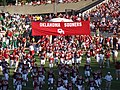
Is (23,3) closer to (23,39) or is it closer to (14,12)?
(14,12)

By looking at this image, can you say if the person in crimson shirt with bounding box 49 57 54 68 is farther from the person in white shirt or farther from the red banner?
the person in white shirt

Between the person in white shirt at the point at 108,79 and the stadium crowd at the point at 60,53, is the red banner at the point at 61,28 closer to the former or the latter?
the stadium crowd at the point at 60,53

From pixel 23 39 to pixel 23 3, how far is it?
16290mm

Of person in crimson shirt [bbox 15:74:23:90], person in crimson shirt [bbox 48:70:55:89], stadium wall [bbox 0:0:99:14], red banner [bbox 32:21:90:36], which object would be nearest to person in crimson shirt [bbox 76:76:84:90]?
person in crimson shirt [bbox 48:70:55:89]

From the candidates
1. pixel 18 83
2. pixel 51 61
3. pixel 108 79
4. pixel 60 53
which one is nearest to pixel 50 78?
pixel 18 83

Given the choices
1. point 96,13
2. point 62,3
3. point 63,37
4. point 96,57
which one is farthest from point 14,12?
point 96,57

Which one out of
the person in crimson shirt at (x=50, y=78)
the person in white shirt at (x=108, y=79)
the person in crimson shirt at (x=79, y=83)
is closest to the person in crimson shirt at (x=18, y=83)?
the person in crimson shirt at (x=50, y=78)

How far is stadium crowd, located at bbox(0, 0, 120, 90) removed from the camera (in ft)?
88.2

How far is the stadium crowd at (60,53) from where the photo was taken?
2689cm

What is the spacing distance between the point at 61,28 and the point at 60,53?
4.62 m

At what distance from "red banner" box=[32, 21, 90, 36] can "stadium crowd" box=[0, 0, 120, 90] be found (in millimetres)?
660

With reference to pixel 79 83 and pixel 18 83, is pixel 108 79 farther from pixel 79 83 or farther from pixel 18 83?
pixel 18 83

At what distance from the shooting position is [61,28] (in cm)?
3766

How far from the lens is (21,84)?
26875 millimetres
